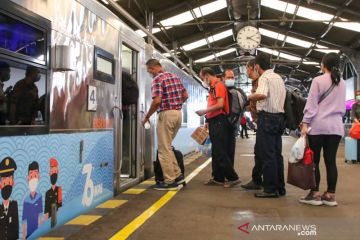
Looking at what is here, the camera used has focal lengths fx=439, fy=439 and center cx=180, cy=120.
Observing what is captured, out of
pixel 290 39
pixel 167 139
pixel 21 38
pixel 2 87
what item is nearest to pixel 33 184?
pixel 2 87

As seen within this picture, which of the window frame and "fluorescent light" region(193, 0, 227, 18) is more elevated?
"fluorescent light" region(193, 0, 227, 18)

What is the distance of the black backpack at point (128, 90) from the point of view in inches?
255

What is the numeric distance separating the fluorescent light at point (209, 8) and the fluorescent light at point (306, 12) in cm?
166

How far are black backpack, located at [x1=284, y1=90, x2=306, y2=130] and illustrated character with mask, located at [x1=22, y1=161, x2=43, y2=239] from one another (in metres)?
3.52

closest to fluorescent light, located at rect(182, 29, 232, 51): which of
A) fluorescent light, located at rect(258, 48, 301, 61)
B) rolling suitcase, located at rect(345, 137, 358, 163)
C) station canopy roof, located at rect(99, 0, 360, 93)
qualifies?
station canopy roof, located at rect(99, 0, 360, 93)

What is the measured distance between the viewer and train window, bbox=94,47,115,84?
5.17m

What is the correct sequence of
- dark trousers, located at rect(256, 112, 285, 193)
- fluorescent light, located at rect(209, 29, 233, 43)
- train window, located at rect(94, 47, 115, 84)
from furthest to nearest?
fluorescent light, located at rect(209, 29, 233, 43), dark trousers, located at rect(256, 112, 285, 193), train window, located at rect(94, 47, 115, 84)

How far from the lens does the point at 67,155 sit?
14.3 ft

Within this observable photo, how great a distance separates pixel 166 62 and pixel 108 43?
12.4ft

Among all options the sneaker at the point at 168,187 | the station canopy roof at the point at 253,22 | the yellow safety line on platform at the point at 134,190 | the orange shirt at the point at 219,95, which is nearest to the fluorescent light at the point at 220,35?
the station canopy roof at the point at 253,22

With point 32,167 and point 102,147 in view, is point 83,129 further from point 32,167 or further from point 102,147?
point 32,167

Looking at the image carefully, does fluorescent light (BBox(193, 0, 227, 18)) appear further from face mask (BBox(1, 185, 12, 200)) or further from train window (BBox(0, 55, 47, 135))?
face mask (BBox(1, 185, 12, 200))

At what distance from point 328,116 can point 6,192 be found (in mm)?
3775

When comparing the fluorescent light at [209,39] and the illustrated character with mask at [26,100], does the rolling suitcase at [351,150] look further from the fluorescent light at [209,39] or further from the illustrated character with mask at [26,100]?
the fluorescent light at [209,39]
